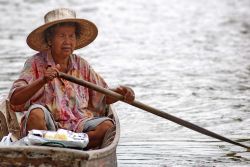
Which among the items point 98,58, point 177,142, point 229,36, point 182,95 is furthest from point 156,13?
point 177,142

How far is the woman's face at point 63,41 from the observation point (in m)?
6.88

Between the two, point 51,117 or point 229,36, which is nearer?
point 51,117

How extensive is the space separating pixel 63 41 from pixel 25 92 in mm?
585

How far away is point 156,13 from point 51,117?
59.4ft

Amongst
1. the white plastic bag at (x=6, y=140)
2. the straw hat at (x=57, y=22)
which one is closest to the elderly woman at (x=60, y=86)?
the straw hat at (x=57, y=22)

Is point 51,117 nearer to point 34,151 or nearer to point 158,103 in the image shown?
point 34,151

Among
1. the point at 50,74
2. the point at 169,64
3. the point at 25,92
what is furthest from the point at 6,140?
the point at 169,64

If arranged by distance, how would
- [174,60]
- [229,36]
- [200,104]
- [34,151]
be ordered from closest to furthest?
[34,151], [200,104], [174,60], [229,36]

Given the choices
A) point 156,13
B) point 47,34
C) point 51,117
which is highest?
point 47,34

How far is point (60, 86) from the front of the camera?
23.0 feet

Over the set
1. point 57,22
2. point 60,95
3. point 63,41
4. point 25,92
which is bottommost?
point 60,95

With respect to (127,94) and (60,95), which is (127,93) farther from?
(60,95)

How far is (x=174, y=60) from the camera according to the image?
50.9 ft

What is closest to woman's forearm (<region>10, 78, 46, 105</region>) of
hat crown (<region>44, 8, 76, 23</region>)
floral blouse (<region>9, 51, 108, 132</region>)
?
floral blouse (<region>9, 51, 108, 132</region>)
